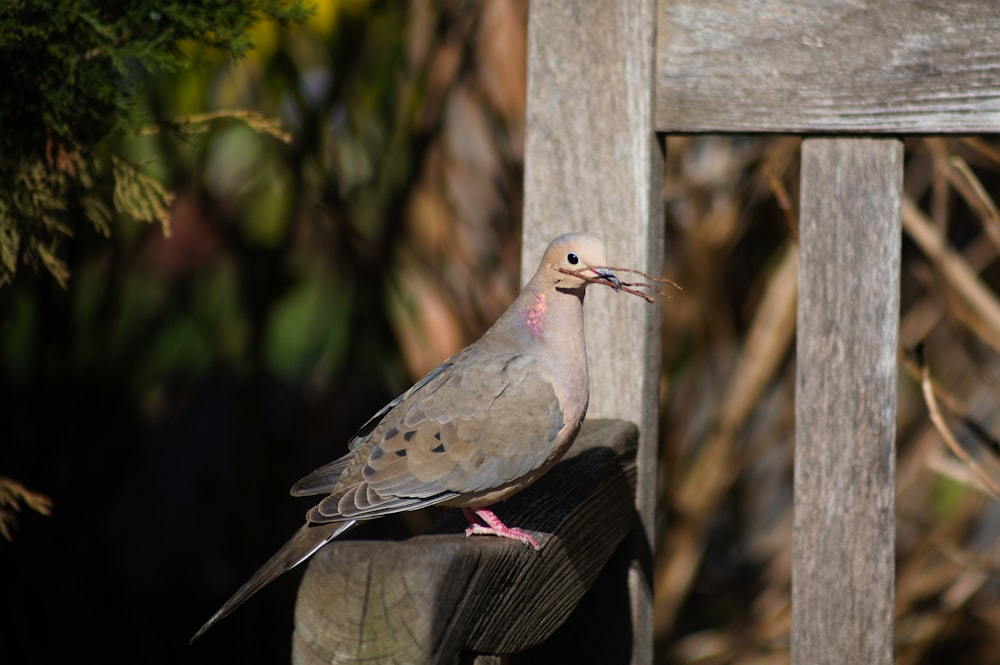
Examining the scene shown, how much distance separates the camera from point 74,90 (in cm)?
159

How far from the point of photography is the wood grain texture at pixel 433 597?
3.68ft

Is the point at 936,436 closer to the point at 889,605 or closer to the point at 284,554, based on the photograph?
the point at 889,605

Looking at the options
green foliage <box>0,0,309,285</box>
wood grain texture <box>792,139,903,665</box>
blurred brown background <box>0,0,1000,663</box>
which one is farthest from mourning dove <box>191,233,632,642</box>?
blurred brown background <box>0,0,1000,663</box>

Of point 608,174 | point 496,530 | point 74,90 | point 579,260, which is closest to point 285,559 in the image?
point 496,530

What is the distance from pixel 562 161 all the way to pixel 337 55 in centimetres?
148

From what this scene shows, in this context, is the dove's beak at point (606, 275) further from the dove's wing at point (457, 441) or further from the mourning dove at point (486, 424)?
the dove's wing at point (457, 441)

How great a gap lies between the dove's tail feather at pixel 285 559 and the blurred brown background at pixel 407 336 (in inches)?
57.4

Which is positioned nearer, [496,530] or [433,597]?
[433,597]

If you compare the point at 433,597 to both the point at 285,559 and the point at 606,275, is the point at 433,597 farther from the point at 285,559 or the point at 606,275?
the point at 606,275

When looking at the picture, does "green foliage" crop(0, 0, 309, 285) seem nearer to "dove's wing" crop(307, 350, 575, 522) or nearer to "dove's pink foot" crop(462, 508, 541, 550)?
"dove's wing" crop(307, 350, 575, 522)

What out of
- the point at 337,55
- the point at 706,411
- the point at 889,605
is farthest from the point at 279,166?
the point at 889,605

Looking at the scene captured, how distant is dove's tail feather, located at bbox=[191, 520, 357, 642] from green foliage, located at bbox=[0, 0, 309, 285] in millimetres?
589

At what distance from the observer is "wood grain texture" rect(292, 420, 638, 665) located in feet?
→ 3.68

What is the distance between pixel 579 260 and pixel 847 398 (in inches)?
19.2
